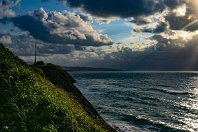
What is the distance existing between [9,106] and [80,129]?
4.15m

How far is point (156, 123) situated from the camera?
3722cm

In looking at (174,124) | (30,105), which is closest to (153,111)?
(174,124)

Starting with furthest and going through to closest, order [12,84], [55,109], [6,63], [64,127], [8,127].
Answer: [6,63] < [12,84] < [55,109] < [64,127] < [8,127]

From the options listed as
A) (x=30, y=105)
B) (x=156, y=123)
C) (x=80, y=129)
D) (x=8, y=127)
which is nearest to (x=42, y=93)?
(x=30, y=105)

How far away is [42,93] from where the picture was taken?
68.2 ft

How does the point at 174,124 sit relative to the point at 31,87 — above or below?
below

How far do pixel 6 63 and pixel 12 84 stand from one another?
4.26 m

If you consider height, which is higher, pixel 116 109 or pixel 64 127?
pixel 64 127

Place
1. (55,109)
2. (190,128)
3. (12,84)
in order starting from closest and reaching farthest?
1. (55,109)
2. (12,84)
3. (190,128)

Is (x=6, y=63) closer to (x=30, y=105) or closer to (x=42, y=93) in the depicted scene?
(x=42, y=93)

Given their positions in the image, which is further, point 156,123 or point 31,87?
point 156,123

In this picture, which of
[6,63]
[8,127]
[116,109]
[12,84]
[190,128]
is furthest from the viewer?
[116,109]

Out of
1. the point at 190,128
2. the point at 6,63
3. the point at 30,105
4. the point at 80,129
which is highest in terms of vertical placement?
the point at 6,63

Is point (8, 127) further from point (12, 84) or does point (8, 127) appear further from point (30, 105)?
point (12, 84)
